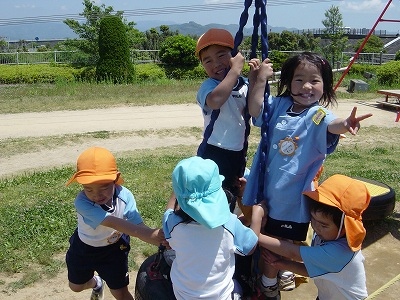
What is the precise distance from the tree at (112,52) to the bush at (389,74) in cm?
1000

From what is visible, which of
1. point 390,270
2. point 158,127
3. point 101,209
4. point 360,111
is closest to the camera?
point 101,209

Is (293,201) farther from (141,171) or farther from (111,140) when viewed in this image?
(111,140)

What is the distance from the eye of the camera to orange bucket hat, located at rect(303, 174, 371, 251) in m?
2.08

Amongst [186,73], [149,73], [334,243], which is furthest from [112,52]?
[334,243]

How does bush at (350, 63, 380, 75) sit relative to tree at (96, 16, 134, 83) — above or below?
below

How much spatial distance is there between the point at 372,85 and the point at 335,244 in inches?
683

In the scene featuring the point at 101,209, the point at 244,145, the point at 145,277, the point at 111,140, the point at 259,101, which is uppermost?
the point at 259,101

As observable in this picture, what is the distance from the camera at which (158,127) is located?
1093 centimetres

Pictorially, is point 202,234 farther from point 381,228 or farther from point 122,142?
point 122,142

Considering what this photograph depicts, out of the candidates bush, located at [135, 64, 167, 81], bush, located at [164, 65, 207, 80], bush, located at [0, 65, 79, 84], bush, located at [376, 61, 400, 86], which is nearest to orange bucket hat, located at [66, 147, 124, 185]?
bush, located at [0, 65, 79, 84]

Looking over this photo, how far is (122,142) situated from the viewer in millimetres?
9562

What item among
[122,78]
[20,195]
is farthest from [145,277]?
[122,78]

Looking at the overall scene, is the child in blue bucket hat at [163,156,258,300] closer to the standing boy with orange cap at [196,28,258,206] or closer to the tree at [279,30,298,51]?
the standing boy with orange cap at [196,28,258,206]

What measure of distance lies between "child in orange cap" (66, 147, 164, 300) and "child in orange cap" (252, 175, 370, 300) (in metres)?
0.62
